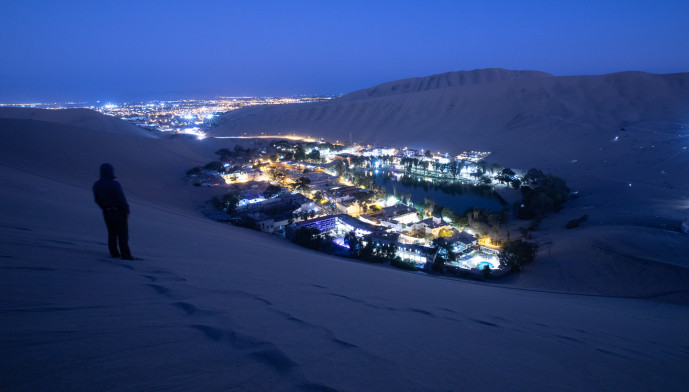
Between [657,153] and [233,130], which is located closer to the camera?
[657,153]

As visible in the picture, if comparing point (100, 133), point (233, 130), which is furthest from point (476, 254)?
point (233, 130)

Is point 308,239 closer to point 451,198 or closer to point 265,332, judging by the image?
point 265,332

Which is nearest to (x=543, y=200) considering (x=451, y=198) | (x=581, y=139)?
(x=451, y=198)

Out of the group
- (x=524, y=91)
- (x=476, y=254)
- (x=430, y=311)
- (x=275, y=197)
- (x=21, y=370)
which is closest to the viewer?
(x=21, y=370)

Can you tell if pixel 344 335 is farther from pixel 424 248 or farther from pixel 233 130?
pixel 233 130

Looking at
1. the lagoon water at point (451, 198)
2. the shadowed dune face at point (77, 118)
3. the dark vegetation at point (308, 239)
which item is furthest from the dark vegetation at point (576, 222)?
the shadowed dune face at point (77, 118)

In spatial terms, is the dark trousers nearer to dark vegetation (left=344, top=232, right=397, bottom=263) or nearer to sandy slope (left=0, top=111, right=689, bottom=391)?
sandy slope (left=0, top=111, right=689, bottom=391)

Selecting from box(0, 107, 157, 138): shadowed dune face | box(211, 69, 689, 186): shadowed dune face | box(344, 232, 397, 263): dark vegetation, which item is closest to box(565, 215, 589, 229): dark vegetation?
box(344, 232, 397, 263): dark vegetation
